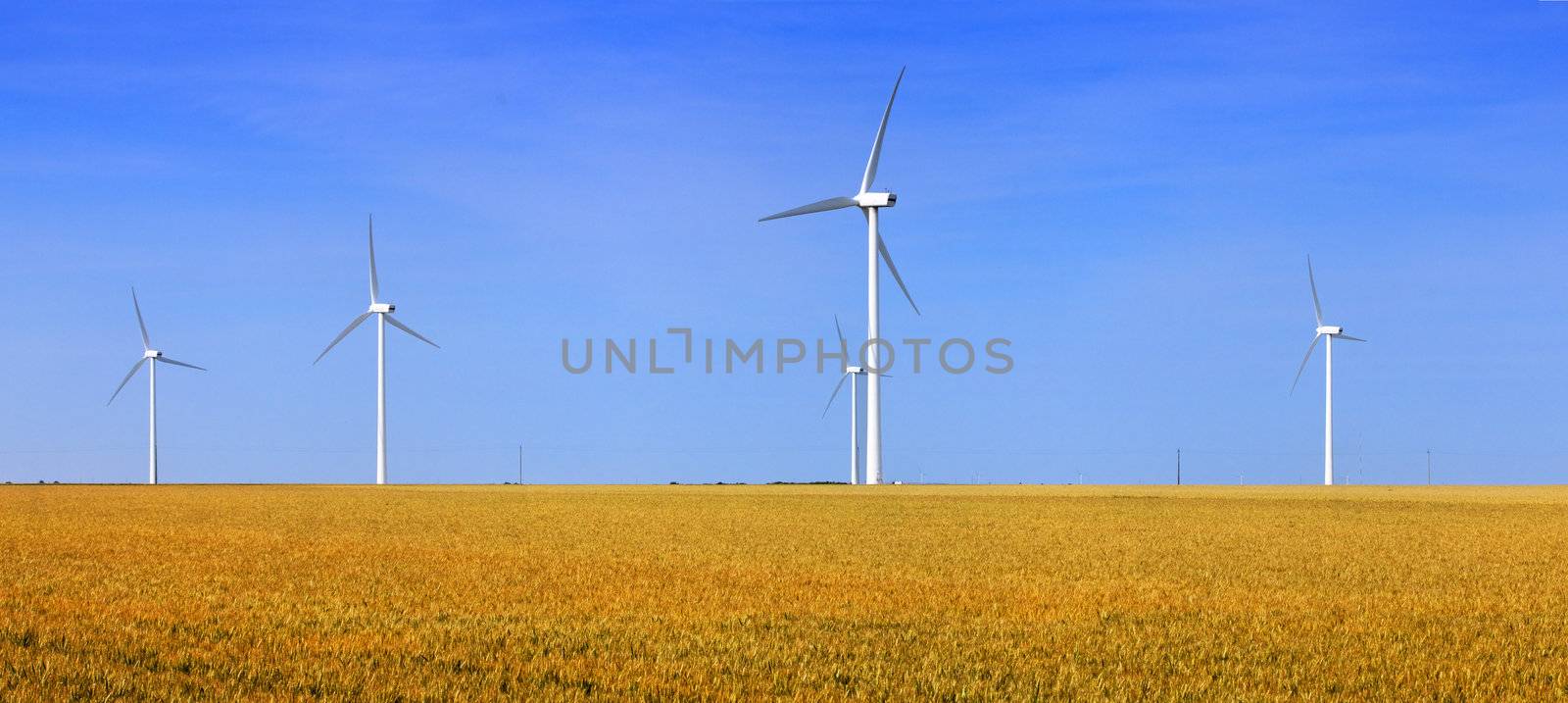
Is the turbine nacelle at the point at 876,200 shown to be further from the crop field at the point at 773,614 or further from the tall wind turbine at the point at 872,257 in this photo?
the crop field at the point at 773,614

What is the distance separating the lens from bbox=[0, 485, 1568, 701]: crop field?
15.0 m

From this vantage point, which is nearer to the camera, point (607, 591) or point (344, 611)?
point (344, 611)

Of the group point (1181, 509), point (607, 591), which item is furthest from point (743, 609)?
point (1181, 509)

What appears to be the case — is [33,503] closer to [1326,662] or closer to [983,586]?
[983,586]

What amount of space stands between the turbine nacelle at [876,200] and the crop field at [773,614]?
53.4m

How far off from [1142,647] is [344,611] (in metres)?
9.85

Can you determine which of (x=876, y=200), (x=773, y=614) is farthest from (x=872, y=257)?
(x=773, y=614)

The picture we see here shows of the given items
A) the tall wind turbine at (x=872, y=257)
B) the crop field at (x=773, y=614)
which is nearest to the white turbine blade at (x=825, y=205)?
the tall wind turbine at (x=872, y=257)

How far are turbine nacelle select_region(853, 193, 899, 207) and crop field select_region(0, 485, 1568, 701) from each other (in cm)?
5341

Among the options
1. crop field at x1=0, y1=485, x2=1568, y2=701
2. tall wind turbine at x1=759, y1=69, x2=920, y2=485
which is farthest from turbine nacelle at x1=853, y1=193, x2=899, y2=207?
crop field at x1=0, y1=485, x2=1568, y2=701

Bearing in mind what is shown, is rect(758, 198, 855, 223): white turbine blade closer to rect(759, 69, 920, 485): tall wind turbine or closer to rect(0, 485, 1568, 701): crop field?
rect(759, 69, 920, 485): tall wind turbine

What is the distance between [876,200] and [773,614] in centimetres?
7577

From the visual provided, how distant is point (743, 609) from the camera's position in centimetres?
2145

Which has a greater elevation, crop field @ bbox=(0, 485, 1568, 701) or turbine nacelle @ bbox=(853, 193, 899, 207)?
turbine nacelle @ bbox=(853, 193, 899, 207)
